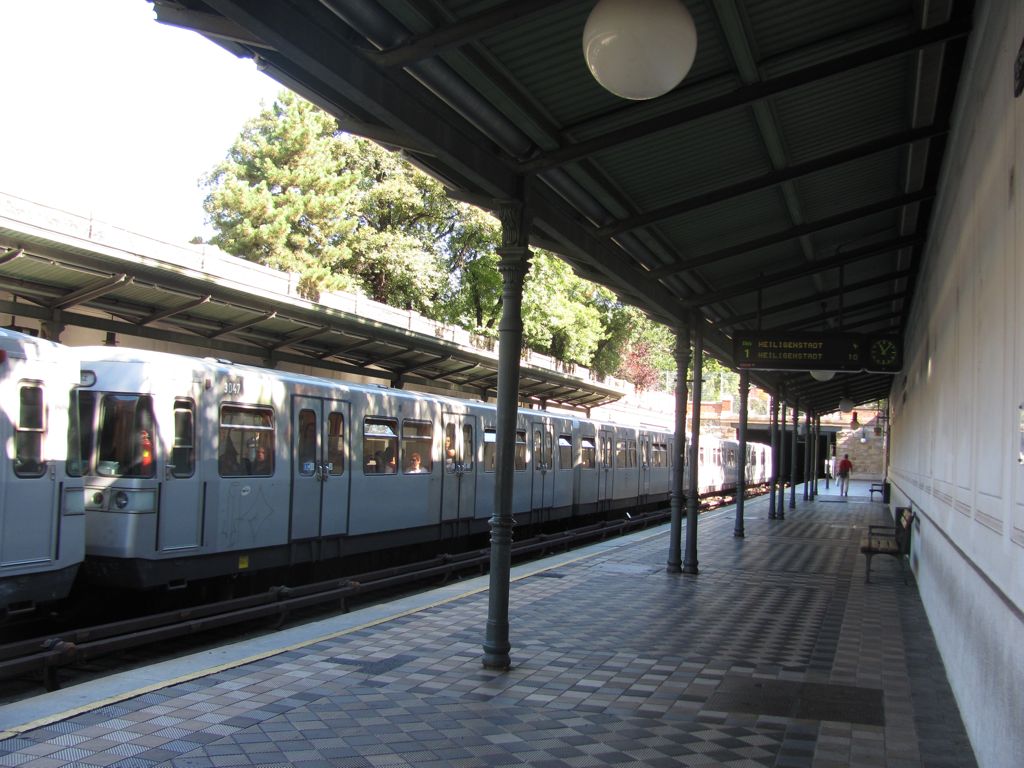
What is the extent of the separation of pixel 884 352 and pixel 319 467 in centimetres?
795

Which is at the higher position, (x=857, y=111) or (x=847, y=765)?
(x=857, y=111)

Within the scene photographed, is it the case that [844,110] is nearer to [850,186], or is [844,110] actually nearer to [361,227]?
[850,186]

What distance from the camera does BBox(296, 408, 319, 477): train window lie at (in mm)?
10791

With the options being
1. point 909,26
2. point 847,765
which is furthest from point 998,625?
point 909,26

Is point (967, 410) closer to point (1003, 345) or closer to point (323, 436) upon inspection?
point (1003, 345)

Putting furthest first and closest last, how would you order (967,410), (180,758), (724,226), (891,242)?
(891,242) < (724,226) < (967,410) < (180,758)

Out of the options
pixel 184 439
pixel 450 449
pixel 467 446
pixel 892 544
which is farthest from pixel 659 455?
pixel 184 439

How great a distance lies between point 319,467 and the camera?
11055 mm

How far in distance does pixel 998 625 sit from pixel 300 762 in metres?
3.61

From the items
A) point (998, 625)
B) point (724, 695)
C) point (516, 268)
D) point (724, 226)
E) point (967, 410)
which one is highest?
point (724, 226)

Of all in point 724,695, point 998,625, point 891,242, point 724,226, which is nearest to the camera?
point 998,625

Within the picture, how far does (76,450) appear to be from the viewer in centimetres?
774

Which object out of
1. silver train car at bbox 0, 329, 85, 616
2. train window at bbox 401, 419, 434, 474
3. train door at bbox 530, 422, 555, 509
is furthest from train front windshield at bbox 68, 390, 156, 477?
train door at bbox 530, 422, 555, 509

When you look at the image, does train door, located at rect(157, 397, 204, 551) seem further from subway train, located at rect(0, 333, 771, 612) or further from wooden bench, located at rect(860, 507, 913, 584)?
wooden bench, located at rect(860, 507, 913, 584)
